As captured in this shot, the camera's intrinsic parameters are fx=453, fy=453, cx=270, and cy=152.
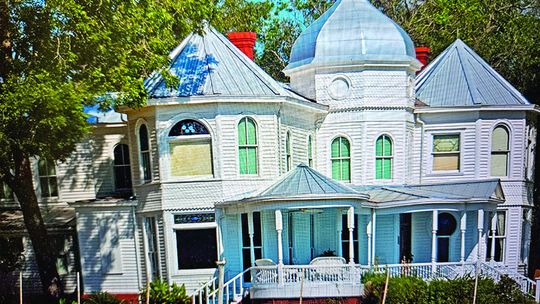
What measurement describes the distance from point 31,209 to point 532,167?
18.6 metres

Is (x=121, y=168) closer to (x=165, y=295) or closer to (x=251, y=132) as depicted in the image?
(x=251, y=132)

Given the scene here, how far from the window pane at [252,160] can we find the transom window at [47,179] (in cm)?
823

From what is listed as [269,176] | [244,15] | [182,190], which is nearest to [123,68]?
[182,190]

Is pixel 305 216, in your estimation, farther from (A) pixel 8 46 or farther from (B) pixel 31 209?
(A) pixel 8 46

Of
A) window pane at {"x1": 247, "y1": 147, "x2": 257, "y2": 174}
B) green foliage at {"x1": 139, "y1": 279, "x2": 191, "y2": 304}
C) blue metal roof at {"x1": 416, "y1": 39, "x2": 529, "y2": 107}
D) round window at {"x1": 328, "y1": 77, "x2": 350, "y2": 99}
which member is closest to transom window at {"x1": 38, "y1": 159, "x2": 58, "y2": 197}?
green foliage at {"x1": 139, "y1": 279, "x2": 191, "y2": 304}

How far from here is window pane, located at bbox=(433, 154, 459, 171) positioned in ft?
56.5

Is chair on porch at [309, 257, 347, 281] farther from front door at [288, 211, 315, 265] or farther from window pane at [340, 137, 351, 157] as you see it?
window pane at [340, 137, 351, 157]

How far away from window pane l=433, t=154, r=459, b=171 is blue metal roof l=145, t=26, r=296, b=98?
21.9 feet

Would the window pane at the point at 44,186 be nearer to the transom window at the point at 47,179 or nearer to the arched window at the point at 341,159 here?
the transom window at the point at 47,179

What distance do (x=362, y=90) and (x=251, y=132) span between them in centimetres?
477

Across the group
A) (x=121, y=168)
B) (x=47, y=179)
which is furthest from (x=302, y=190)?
(x=47, y=179)

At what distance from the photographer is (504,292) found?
12.5 meters

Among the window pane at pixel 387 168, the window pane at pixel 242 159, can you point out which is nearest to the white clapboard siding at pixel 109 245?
the window pane at pixel 242 159

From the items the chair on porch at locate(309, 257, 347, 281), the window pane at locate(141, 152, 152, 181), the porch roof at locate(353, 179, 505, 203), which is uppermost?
the window pane at locate(141, 152, 152, 181)
